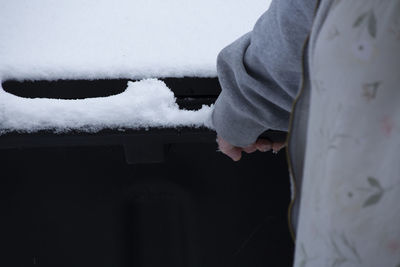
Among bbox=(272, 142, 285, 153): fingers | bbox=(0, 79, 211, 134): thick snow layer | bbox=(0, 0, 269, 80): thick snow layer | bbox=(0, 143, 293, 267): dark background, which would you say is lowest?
bbox=(0, 143, 293, 267): dark background

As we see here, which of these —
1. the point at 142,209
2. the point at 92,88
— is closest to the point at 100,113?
the point at 92,88

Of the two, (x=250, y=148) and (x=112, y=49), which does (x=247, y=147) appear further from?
(x=112, y=49)

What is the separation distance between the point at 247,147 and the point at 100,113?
0.43 m

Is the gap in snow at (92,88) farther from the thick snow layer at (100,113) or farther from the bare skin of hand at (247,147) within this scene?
the bare skin of hand at (247,147)

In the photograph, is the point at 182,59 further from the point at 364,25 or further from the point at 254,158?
the point at 364,25

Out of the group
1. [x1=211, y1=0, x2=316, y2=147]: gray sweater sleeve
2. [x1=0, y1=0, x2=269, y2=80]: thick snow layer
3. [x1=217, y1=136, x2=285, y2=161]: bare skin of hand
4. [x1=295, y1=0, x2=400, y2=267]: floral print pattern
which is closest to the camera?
[x1=295, y1=0, x2=400, y2=267]: floral print pattern

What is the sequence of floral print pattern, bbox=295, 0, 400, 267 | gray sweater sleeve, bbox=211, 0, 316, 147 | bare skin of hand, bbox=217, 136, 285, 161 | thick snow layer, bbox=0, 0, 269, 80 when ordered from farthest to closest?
thick snow layer, bbox=0, 0, 269, 80, bare skin of hand, bbox=217, 136, 285, 161, gray sweater sleeve, bbox=211, 0, 316, 147, floral print pattern, bbox=295, 0, 400, 267

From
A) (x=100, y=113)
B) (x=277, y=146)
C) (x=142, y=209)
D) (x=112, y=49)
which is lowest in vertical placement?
(x=142, y=209)

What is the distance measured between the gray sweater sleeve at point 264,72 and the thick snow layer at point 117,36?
12.4 inches

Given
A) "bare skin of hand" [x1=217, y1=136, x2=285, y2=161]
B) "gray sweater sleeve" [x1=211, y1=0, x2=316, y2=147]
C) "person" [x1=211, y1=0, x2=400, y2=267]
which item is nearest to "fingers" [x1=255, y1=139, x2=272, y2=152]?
"bare skin of hand" [x1=217, y1=136, x2=285, y2=161]

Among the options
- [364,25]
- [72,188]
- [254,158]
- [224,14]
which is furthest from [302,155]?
[224,14]

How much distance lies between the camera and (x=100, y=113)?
1231mm

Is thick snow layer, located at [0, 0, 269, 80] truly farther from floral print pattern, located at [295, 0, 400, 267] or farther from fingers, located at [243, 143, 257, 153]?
floral print pattern, located at [295, 0, 400, 267]

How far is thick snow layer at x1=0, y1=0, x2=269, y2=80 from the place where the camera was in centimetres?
131
